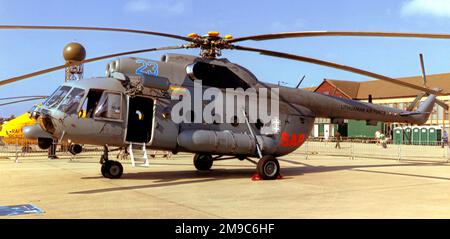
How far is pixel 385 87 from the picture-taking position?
6831cm

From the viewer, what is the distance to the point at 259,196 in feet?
29.2

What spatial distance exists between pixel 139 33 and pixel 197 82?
9.59ft

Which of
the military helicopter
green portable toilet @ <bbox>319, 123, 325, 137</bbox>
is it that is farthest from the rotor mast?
green portable toilet @ <bbox>319, 123, 325, 137</bbox>

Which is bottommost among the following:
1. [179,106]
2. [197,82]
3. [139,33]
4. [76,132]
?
[76,132]

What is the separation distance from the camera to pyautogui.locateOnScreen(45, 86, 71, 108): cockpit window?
35.2ft

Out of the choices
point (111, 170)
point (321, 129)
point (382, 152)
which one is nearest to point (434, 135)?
point (321, 129)

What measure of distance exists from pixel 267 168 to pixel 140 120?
12.8 ft

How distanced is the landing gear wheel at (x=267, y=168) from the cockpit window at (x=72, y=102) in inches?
206

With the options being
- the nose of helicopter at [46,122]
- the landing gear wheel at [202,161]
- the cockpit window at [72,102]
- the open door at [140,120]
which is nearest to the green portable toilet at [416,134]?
the landing gear wheel at [202,161]

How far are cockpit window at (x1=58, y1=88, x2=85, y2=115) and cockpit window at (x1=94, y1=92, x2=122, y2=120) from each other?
1.66 feet

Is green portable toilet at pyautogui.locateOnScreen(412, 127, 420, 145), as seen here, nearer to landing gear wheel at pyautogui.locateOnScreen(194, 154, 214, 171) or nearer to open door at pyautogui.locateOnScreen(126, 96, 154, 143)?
landing gear wheel at pyautogui.locateOnScreen(194, 154, 214, 171)

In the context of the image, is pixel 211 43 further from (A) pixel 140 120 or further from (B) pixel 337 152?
(B) pixel 337 152

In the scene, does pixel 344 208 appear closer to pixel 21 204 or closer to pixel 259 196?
pixel 259 196

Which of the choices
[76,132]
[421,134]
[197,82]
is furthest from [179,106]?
[421,134]
